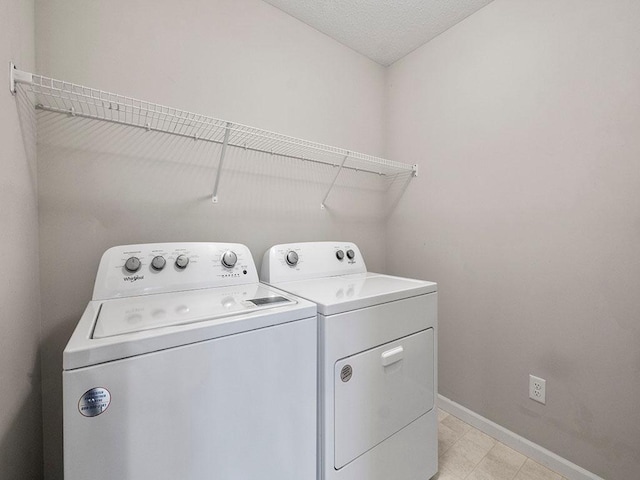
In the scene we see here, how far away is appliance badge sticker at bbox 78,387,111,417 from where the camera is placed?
1.89ft

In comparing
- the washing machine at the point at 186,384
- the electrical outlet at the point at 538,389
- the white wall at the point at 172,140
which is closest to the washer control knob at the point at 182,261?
the washing machine at the point at 186,384

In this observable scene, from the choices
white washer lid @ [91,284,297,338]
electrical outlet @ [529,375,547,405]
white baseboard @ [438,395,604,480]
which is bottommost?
white baseboard @ [438,395,604,480]

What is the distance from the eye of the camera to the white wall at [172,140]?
111 centimetres

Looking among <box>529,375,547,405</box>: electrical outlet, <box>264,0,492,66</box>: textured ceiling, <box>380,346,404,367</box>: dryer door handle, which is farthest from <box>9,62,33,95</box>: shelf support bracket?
<box>529,375,547,405</box>: electrical outlet

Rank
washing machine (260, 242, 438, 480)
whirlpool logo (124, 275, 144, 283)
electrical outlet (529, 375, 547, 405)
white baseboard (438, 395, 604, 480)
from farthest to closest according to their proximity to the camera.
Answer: electrical outlet (529, 375, 547, 405)
white baseboard (438, 395, 604, 480)
whirlpool logo (124, 275, 144, 283)
washing machine (260, 242, 438, 480)

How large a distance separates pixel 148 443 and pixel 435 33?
8.35 feet

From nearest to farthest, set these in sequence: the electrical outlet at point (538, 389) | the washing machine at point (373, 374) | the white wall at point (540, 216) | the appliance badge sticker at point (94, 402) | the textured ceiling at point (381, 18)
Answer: the appliance badge sticker at point (94, 402)
the washing machine at point (373, 374)
the white wall at point (540, 216)
the electrical outlet at point (538, 389)
the textured ceiling at point (381, 18)

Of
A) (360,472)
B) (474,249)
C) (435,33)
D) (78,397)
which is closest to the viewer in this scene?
(78,397)

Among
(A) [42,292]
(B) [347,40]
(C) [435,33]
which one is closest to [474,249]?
(C) [435,33]

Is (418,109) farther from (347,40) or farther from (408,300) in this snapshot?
(408,300)

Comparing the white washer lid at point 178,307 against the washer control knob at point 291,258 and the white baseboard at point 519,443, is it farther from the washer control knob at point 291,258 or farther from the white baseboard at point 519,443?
the white baseboard at point 519,443

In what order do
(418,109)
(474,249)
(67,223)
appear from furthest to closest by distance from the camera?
1. (418,109)
2. (474,249)
3. (67,223)

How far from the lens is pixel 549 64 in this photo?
136 centimetres

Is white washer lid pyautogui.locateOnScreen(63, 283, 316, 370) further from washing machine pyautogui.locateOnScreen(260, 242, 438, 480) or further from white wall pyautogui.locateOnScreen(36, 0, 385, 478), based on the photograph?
white wall pyautogui.locateOnScreen(36, 0, 385, 478)
